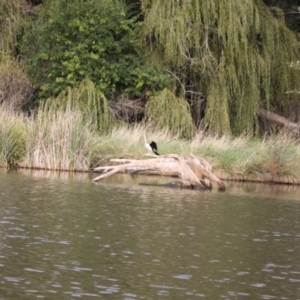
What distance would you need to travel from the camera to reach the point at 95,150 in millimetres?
23578

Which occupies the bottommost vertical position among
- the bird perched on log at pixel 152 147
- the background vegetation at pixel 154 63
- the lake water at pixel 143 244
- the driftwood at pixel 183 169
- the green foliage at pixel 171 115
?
the lake water at pixel 143 244

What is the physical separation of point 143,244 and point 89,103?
49.7 feet

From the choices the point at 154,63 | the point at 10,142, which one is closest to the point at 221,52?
the point at 154,63

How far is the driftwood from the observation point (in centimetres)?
2019

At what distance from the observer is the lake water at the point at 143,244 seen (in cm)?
895

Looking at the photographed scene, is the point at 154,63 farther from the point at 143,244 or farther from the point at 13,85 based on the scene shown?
the point at 143,244

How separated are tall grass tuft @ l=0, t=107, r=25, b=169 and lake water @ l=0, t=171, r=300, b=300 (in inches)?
186

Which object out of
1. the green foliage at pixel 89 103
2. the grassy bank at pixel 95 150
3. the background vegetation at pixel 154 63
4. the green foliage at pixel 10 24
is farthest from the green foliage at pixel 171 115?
the green foliage at pixel 10 24

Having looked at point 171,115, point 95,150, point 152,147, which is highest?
point 171,115

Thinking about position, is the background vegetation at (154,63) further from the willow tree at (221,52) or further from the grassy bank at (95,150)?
the grassy bank at (95,150)

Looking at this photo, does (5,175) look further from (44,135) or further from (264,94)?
(264,94)

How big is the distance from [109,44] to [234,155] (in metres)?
6.75

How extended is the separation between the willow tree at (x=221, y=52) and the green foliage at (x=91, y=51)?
736mm

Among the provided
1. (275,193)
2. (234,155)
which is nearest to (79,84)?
(234,155)
